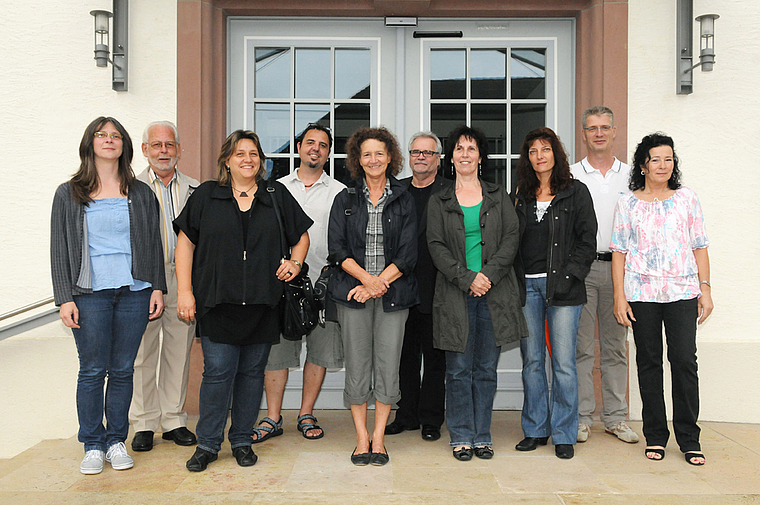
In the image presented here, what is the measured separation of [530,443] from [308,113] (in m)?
2.86

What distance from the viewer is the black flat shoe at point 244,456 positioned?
3.45 metres

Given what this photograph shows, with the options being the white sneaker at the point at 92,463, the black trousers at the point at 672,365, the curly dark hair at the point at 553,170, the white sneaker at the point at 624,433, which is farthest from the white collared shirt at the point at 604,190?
the white sneaker at the point at 92,463

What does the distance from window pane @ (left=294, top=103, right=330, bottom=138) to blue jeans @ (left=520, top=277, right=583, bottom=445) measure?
7.23 ft

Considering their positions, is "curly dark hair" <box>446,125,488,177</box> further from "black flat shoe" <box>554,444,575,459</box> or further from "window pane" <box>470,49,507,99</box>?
"black flat shoe" <box>554,444,575,459</box>

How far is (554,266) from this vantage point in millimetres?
3598

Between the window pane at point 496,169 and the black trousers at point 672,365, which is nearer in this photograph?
the black trousers at point 672,365

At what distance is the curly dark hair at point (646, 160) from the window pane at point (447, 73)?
164cm

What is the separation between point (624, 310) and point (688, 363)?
1.42 feet

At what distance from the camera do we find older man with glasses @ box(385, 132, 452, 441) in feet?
12.7

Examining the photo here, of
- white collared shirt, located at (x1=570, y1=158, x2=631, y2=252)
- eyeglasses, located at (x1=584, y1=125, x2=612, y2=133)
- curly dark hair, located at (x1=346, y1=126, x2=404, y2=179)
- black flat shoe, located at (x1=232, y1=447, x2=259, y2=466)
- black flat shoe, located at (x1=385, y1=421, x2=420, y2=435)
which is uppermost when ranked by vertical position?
eyeglasses, located at (x1=584, y1=125, x2=612, y2=133)

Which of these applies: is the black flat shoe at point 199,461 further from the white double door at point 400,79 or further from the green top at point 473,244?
the white double door at point 400,79

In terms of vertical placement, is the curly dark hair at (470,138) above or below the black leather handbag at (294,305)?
above

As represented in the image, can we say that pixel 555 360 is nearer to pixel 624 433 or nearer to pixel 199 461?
pixel 624 433

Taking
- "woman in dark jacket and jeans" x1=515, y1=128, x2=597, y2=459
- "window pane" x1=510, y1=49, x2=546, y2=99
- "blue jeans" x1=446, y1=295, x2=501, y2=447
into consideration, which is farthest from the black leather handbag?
"window pane" x1=510, y1=49, x2=546, y2=99
